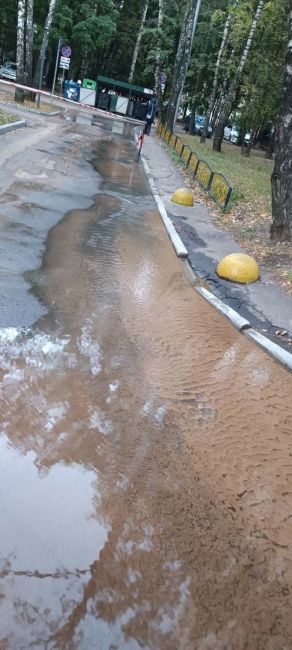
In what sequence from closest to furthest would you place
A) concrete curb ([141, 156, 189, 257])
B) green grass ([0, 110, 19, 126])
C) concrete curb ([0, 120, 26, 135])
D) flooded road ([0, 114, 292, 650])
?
flooded road ([0, 114, 292, 650]), concrete curb ([141, 156, 189, 257]), concrete curb ([0, 120, 26, 135]), green grass ([0, 110, 19, 126])

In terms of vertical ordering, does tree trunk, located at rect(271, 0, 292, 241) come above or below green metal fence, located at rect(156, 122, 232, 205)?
above

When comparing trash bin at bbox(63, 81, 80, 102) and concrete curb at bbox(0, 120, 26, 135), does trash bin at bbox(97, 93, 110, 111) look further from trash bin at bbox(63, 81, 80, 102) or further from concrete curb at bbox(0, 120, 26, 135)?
concrete curb at bbox(0, 120, 26, 135)

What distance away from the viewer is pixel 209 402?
4.94m

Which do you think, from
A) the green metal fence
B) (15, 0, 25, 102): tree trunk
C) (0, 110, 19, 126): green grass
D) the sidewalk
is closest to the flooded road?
the sidewalk

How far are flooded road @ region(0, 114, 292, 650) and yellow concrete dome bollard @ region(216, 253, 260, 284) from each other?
3.91ft

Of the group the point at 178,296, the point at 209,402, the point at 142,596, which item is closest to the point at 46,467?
the point at 142,596

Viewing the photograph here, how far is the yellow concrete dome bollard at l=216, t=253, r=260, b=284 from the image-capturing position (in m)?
8.31

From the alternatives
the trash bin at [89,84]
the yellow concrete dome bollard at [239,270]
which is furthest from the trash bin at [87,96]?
the yellow concrete dome bollard at [239,270]

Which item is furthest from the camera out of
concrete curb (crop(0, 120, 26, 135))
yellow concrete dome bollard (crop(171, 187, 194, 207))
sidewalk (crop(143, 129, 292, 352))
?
concrete curb (crop(0, 120, 26, 135))

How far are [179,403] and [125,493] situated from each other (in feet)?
4.50

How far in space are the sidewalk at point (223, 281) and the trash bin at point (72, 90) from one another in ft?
106

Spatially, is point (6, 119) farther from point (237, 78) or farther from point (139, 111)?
point (139, 111)

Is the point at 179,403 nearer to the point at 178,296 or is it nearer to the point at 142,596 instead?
the point at 142,596

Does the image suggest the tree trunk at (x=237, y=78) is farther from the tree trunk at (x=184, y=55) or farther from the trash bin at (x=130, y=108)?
the trash bin at (x=130, y=108)
